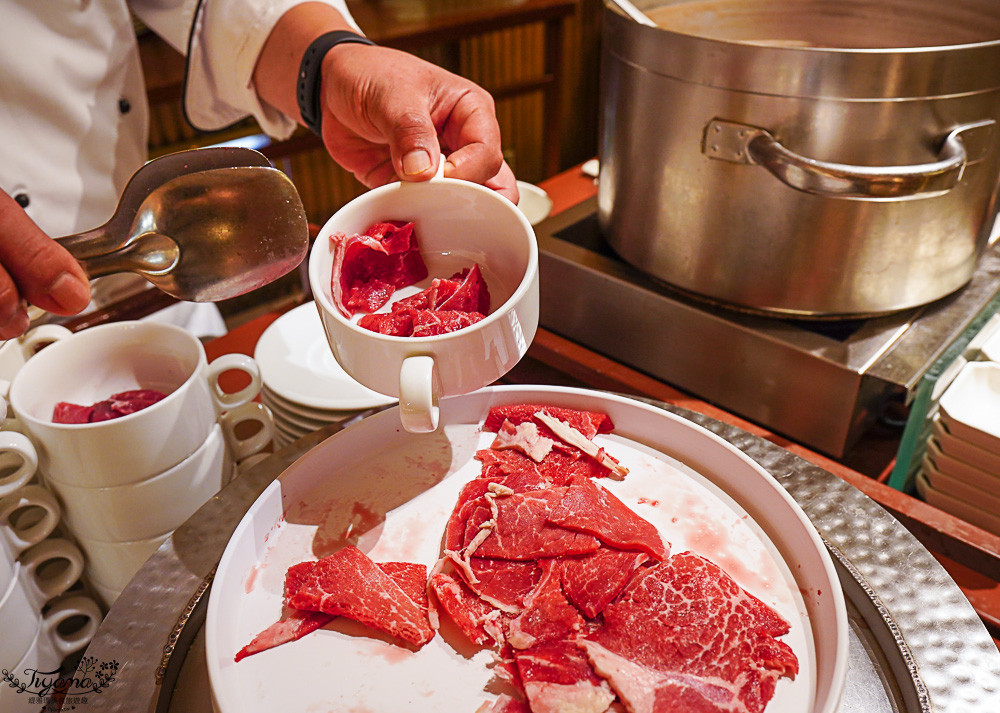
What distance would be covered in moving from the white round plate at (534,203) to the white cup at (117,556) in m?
1.25

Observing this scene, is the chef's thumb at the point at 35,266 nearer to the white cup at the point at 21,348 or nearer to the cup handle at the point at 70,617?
the white cup at the point at 21,348

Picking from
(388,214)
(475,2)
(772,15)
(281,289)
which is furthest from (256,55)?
(475,2)

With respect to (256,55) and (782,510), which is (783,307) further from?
(256,55)

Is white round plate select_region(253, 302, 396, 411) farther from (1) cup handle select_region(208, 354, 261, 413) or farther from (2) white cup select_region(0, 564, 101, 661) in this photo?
(2) white cup select_region(0, 564, 101, 661)

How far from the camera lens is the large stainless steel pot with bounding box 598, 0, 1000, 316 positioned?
0.98 meters

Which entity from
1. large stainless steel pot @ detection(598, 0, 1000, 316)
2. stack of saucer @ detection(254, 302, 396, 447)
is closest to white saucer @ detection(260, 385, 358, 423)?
stack of saucer @ detection(254, 302, 396, 447)

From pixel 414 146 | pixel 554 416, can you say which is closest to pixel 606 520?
pixel 554 416

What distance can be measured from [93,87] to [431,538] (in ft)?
4.11

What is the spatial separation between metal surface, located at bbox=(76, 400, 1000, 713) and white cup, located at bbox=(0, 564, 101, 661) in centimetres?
11

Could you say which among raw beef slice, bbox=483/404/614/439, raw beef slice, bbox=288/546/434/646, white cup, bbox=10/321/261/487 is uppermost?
white cup, bbox=10/321/261/487

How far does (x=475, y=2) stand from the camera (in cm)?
344

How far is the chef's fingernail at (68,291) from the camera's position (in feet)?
2.52

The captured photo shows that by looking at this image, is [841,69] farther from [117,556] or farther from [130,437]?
[117,556]

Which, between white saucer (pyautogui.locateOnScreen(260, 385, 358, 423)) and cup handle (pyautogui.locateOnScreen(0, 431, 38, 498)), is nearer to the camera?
cup handle (pyautogui.locateOnScreen(0, 431, 38, 498))
